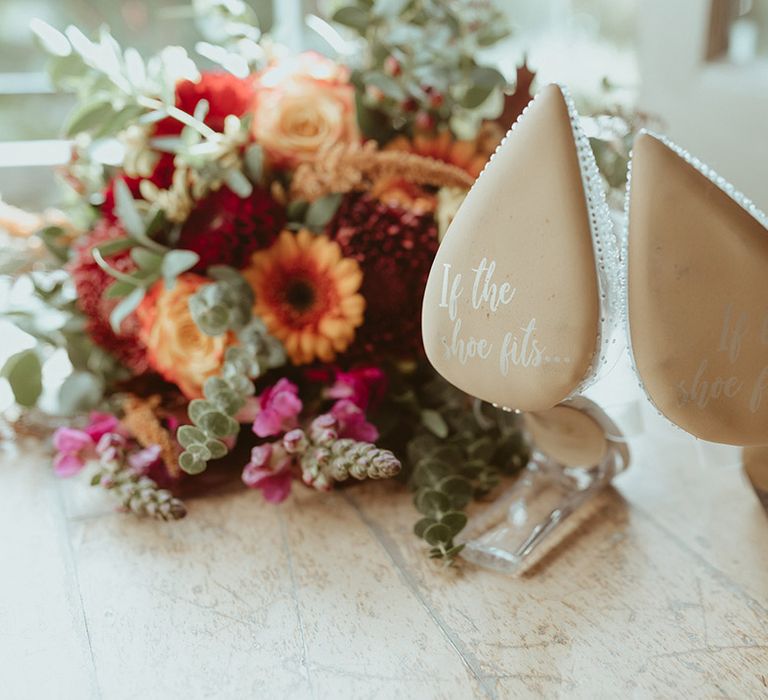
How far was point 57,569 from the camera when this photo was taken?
528mm

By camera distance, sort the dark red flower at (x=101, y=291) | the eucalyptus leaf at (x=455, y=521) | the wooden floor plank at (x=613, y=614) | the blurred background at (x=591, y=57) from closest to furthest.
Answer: the wooden floor plank at (x=613, y=614) < the eucalyptus leaf at (x=455, y=521) < the dark red flower at (x=101, y=291) < the blurred background at (x=591, y=57)

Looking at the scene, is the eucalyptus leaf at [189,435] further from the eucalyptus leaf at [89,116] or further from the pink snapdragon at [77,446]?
the eucalyptus leaf at [89,116]

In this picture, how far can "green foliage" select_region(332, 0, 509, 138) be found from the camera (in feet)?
2.24

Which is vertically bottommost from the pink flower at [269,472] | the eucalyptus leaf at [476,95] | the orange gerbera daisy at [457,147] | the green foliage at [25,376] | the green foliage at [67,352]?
the green foliage at [25,376]

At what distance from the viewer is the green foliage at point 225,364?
1.80ft

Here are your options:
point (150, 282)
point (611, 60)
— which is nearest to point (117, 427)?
point (150, 282)

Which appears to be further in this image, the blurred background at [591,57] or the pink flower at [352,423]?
the blurred background at [591,57]

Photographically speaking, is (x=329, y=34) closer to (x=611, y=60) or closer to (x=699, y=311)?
(x=699, y=311)

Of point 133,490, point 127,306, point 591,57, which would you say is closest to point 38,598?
point 133,490

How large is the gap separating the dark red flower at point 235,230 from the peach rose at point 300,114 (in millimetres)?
46

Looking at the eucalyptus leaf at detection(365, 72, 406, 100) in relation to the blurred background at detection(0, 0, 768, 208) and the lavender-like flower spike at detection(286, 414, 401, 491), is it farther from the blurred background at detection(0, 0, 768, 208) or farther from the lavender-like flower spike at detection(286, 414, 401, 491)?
the lavender-like flower spike at detection(286, 414, 401, 491)

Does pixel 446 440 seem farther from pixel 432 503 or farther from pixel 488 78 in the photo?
pixel 488 78

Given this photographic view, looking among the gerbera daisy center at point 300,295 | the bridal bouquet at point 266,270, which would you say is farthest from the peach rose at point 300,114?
the gerbera daisy center at point 300,295

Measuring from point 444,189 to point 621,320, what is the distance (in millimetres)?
220
